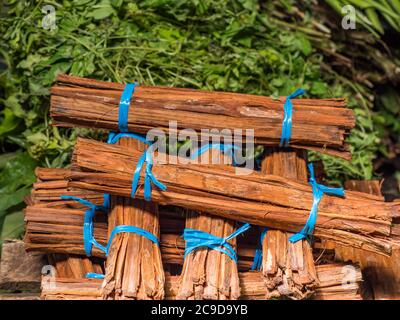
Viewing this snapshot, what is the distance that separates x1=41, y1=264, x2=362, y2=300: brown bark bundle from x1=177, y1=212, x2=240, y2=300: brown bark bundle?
83mm

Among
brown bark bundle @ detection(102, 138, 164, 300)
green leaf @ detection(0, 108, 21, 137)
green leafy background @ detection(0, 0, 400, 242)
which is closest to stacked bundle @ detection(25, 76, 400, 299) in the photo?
brown bark bundle @ detection(102, 138, 164, 300)

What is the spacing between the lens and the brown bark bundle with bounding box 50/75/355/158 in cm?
215

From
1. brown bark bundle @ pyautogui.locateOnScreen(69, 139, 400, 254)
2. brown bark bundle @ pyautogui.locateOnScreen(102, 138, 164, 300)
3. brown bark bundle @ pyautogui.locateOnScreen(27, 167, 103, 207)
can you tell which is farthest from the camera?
brown bark bundle @ pyautogui.locateOnScreen(27, 167, 103, 207)

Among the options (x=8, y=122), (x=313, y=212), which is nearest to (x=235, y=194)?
(x=313, y=212)

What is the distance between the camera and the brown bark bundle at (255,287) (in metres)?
2.04

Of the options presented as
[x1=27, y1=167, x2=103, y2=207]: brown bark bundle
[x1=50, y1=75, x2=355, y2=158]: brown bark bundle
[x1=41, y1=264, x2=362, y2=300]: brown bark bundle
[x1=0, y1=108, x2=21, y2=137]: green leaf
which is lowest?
[x1=41, y1=264, x2=362, y2=300]: brown bark bundle

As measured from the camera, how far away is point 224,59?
2.97m

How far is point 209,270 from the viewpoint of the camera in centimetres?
199

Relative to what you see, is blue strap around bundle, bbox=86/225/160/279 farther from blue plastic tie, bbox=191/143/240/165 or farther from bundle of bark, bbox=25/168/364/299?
blue plastic tie, bbox=191/143/240/165

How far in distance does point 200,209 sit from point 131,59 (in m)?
1.05

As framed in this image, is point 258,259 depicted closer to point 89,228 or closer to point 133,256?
point 133,256

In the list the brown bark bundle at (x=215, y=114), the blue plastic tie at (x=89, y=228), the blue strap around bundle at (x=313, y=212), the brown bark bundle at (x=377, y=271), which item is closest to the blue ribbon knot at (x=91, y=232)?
the blue plastic tie at (x=89, y=228)

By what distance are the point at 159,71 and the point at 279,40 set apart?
0.71 metres

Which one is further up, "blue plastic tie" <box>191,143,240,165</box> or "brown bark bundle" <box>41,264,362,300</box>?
"blue plastic tie" <box>191,143,240,165</box>
